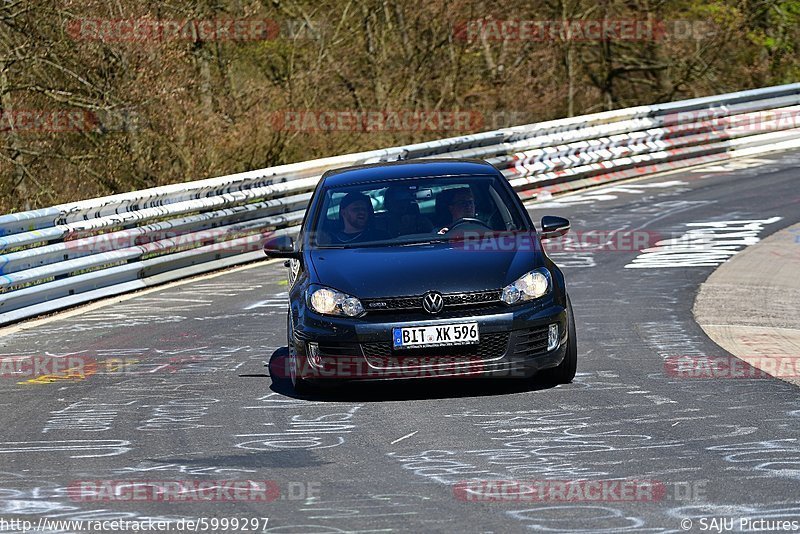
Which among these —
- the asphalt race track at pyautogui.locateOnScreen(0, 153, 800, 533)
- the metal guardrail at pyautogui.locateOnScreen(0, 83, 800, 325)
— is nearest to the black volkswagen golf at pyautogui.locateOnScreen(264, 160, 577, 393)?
the asphalt race track at pyautogui.locateOnScreen(0, 153, 800, 533)

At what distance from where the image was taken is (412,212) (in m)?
9.73

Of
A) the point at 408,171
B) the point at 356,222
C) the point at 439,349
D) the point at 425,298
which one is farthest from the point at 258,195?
the point at 439,349

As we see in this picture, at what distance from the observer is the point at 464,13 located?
27.1m

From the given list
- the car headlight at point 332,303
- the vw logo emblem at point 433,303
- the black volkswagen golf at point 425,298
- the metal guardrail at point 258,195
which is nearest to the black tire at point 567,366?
the black volkswagen golf at point 425,298

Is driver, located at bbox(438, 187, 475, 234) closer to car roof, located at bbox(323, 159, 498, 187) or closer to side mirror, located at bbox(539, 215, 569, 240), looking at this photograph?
car roof, located at bbox(323, 159, 498, 187)

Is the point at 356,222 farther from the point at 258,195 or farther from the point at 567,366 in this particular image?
the point at 258,195

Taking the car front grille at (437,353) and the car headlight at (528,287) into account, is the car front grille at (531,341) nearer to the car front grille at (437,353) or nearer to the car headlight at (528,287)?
the car front grille at (437,353)

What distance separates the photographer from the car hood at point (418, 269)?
8.58 metres

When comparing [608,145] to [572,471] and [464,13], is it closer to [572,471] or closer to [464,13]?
[464,13]

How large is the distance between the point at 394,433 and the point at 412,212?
7.92ft

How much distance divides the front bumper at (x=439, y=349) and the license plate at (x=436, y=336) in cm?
3

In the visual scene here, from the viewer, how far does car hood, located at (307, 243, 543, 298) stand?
28.1 feet

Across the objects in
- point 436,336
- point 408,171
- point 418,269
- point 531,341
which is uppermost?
point 408,171

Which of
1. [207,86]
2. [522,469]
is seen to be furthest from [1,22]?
[522,469]
